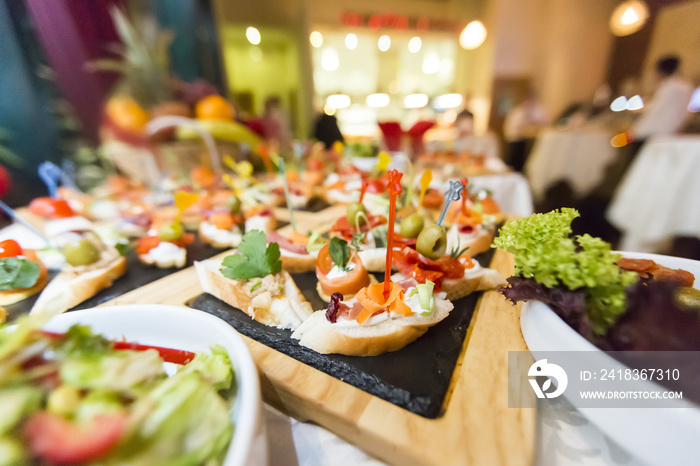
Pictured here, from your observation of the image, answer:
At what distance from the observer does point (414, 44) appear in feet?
26.2

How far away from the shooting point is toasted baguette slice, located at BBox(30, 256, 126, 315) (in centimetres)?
108

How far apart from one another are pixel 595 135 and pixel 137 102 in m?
6.15

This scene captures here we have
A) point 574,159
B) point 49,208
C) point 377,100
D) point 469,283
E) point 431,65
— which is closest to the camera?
point 469,283

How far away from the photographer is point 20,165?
2.14m

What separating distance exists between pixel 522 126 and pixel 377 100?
12.7 ft

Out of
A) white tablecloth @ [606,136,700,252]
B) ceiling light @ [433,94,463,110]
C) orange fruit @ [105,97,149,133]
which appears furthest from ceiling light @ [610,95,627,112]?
orange fruit @ [105,97,149,133]

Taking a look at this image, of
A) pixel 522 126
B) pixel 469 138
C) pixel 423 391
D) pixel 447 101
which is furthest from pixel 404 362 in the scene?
pixel 447 101

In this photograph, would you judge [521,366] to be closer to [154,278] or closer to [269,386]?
[269,386]

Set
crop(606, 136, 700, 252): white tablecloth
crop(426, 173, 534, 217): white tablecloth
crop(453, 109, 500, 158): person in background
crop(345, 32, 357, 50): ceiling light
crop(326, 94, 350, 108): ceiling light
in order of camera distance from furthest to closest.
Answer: crop(326, 94, 350, 108): ceiling light, crop(345, 32, 357, 50): ceiling light, crop(453, 109, 500, 158): person in background, crop(606, 136, 700, 252): white tablecloth, crop(426, 173, 534, 217): white tablecloth

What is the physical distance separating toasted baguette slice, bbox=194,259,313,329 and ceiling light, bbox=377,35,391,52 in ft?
26.7

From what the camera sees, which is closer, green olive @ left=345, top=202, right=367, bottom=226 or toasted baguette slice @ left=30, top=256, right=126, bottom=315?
toasted baguette slice @ left=30, top=256, right=126, bottom=315

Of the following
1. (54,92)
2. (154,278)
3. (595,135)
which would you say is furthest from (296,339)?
(595,135)

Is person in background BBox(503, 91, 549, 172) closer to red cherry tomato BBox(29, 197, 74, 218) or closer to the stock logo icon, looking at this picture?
the stock logo icon

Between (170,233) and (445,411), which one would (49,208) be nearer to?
(170,233)
